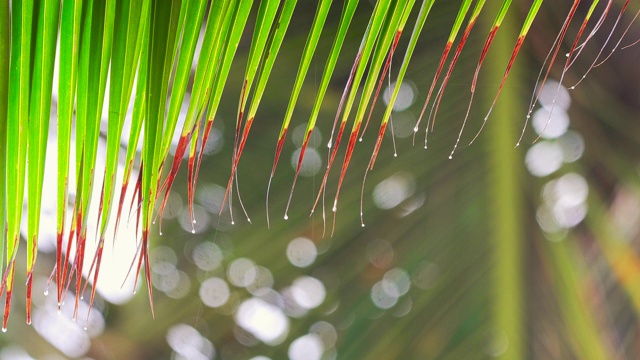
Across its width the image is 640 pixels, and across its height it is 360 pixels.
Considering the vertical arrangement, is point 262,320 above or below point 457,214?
below

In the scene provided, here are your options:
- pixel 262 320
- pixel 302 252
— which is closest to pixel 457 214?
pixel 302 252

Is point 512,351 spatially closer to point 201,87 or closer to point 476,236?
point 476,236

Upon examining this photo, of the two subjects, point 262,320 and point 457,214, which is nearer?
point 457,214

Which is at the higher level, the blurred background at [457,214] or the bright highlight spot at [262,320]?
the blurred background at [457,214]

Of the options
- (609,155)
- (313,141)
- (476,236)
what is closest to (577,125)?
(609,155)

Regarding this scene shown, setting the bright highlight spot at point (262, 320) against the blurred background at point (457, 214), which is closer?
the blurred background at point (457, 214)

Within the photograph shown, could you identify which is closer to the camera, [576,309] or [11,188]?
[11,188]

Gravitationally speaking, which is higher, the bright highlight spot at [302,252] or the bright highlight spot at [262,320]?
the bright highlight spot at [302,252]

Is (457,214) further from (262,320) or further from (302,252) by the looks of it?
(262,320)
